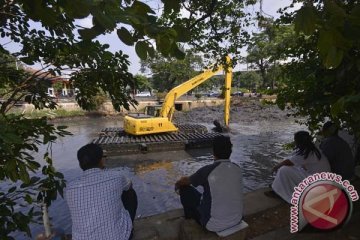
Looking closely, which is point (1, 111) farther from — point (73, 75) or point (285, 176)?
point (285, 176)

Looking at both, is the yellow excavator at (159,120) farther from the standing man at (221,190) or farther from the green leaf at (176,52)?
the green leaf at (176,52)

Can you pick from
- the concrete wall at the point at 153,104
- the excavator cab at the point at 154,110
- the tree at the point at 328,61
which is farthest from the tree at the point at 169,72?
the tree at the point at 328,61

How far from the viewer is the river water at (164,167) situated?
27.6ft

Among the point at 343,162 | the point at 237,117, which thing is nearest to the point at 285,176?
the point at 343,162

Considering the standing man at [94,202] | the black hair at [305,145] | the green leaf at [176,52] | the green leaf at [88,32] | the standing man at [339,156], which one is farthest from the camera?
the standing man at [339,156]

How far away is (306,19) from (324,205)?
2.77m

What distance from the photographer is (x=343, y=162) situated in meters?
5.02

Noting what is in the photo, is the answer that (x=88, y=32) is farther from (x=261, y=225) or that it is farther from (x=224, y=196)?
(x=261, y=225)

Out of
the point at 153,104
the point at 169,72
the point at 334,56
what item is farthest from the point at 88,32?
the point at 169,72

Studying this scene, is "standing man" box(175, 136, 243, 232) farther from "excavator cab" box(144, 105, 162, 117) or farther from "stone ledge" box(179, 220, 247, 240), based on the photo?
"excavator cab" box(144, 105, 162, 117)

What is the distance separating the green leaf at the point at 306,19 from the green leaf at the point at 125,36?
0.73 metres

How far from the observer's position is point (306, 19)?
1.35 m

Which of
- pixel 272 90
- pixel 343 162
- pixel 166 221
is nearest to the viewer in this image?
pixel 166 221

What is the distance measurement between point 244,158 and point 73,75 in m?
11.5
